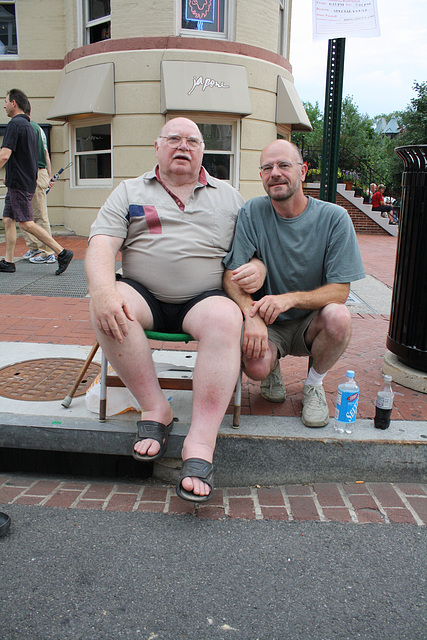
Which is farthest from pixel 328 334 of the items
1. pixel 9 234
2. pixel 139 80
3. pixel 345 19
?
pixel 139 80

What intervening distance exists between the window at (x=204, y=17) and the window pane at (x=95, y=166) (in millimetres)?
2991

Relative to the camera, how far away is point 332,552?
2.26 m

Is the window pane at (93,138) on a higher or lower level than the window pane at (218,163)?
higher

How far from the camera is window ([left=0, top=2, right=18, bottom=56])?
12.3 m

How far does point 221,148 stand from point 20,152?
544cm

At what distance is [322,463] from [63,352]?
7.33 feet

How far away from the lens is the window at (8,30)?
1231cm

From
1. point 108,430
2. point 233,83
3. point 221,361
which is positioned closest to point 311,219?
point 221,361

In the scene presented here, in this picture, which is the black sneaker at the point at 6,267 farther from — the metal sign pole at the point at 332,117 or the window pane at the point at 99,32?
the window pane at the point at 99,32

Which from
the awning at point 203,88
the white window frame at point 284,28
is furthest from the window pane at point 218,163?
the white window frame at point 284,28

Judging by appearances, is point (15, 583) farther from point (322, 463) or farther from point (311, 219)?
point (311, 219)

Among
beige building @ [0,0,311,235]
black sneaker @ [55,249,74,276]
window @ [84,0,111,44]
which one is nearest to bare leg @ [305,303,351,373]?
black sneaker @ [55,249,74,276]

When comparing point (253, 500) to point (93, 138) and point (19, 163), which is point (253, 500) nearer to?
point (19, 163)

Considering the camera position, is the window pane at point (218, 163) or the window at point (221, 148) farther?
the window pane at point (218, 163)
